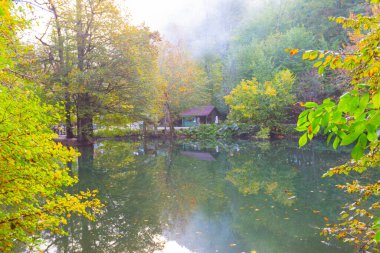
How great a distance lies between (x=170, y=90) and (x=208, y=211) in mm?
27879

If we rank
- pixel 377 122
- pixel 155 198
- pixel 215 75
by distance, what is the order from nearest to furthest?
pixel 377 122, pixel 155 198, pixel 215 75

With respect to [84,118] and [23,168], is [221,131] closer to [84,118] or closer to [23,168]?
[84,118]

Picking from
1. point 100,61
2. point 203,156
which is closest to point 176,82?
point 100,61

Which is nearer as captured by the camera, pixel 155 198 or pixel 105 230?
pixel 105 230

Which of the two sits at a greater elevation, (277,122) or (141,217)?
(277,122)

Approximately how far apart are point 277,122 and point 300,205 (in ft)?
76.2

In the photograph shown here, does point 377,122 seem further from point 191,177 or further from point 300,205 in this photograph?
point 191,177

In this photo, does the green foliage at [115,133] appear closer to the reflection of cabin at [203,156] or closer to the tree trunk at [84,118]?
the tree trunk at [84,118]

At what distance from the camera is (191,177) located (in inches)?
464

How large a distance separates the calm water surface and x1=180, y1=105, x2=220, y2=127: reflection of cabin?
27.7 m

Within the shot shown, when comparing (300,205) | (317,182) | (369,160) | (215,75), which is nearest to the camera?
(369,160)

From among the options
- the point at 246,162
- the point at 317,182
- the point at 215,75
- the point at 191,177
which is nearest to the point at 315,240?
the point at 317,182

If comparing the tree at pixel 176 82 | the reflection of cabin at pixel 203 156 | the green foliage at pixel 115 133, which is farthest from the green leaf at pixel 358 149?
the green foliage at pixel 115 133

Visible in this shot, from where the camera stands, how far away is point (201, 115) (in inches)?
1602
